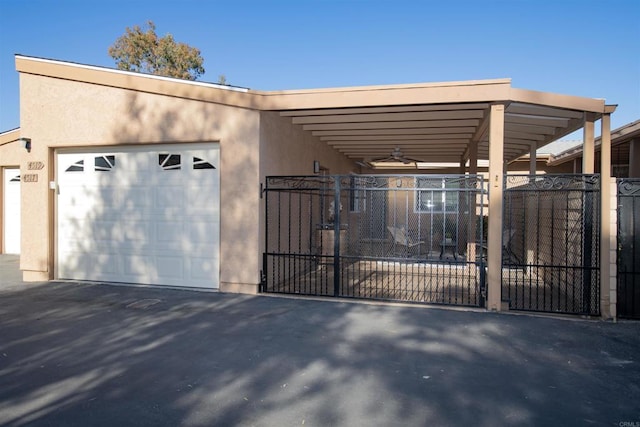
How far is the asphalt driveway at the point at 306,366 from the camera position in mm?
3281

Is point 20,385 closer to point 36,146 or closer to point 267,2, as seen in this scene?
point 36,146

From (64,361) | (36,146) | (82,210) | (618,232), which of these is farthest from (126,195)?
(618,232)

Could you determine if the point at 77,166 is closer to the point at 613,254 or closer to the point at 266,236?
the point at 266,236

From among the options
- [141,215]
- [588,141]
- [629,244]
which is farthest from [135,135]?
[629,244]

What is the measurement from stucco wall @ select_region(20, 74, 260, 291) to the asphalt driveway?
1205mm

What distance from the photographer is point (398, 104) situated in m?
6.65

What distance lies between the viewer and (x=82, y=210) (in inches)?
321

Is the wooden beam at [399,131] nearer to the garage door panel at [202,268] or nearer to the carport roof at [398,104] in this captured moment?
the carport roof at [398,104]

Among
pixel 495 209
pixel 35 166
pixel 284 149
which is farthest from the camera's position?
pixel 284 149

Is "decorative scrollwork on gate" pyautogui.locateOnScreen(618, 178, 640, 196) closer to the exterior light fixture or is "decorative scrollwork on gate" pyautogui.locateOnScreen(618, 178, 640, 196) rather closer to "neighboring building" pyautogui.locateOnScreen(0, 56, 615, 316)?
"neighboring building" pyautogui.locateOnScreen(0, 56, 615, 316)

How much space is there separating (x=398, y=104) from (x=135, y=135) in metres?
4.48

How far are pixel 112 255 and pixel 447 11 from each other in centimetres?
935

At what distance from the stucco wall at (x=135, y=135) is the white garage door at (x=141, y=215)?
225 mm

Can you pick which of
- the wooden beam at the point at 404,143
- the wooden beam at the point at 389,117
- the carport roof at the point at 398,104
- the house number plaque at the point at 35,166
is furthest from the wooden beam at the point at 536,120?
the house number plaque at the point at 35,166
